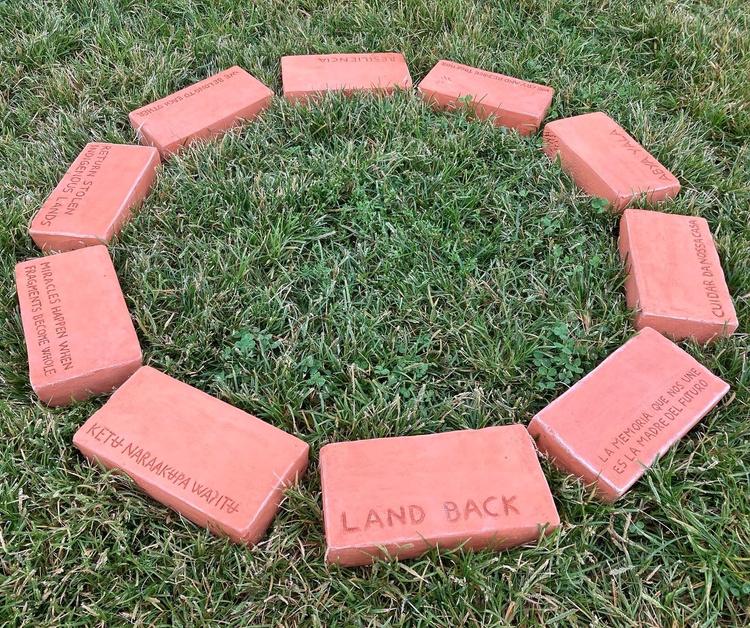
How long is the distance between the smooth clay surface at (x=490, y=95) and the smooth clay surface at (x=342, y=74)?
139 millimetres

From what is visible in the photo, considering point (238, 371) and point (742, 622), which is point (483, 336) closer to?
point (238, 371)

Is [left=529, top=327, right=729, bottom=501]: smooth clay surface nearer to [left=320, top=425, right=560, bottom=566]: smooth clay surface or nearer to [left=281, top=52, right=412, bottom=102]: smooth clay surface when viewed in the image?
[left=320, top=425, right=560, bottom=566]: smooth clay surface

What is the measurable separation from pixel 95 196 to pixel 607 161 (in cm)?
184

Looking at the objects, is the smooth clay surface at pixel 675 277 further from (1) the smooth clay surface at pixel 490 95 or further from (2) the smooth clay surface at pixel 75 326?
(2) the smooth clay surface at pixel 75 326

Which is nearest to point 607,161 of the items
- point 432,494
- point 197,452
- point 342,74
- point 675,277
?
point 675,277

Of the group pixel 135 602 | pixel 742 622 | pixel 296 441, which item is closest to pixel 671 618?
pixel 742 622

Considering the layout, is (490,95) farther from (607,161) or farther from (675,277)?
(675,277)

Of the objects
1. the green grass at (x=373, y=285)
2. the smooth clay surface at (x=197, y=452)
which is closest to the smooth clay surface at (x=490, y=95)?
the green grass at (x=373, y=285)

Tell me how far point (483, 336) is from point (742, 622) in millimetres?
945

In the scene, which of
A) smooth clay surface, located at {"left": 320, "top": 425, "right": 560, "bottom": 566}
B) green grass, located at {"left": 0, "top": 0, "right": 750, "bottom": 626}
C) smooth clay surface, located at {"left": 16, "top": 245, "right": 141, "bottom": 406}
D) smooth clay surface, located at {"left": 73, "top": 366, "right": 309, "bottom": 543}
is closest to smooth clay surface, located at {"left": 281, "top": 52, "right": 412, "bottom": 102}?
green grass, located at {"left": 0, "top": 0, "right": 750, "bottom": 626}

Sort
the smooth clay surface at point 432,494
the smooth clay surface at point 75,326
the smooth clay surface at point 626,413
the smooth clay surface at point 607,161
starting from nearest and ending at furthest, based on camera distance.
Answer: the smooth clay surface at point 432,494, the smooth clay surface at point 626,413, the smooth clay surface at point 75,326, the smooth clay surface at point 607,161

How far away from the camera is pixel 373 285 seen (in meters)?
2.13

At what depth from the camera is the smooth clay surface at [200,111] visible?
2506mm

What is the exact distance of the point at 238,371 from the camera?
191cm
